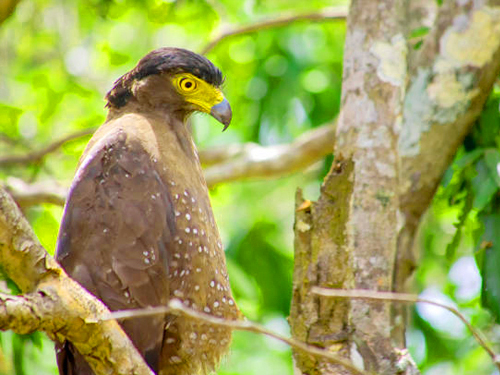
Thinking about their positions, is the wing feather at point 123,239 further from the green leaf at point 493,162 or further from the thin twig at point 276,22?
the thin twig at point 276,22

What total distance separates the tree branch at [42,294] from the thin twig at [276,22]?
378 centimetres

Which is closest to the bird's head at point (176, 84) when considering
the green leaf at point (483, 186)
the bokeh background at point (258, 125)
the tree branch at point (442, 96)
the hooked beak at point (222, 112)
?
the hooked beak at point (222, 112)

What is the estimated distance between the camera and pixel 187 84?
12.1ft

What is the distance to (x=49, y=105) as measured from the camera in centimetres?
642

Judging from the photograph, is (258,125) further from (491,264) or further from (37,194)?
(491,264)

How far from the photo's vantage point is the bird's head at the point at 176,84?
11.9 feet

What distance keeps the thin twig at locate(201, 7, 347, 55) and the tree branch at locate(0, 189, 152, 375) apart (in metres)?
3.78

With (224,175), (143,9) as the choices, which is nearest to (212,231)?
(224,175)

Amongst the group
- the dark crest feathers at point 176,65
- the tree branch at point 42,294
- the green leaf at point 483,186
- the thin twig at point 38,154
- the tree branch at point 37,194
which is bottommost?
the tree branch at point 42,294

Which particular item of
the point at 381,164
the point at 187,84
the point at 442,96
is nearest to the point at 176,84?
the point at 187,84

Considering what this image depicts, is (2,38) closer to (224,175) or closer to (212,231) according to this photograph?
(224,175)

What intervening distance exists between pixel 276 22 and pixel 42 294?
404cm

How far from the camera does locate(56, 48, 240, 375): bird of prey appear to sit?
3219 mm

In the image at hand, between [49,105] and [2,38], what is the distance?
2.22 m
